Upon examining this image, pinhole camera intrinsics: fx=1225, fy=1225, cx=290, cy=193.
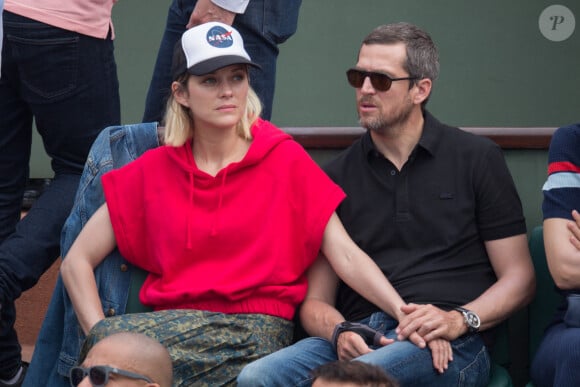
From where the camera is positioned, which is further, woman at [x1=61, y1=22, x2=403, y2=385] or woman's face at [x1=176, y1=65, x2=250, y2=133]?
woman's face at [x1=176, y1=65, x2=250, y2=133]

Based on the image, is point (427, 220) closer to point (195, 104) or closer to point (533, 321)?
point (533, 321)

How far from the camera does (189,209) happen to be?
4129mm

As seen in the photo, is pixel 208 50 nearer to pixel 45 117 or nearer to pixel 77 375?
pixel 45 117

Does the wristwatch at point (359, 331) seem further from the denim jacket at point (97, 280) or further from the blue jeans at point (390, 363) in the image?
the denim jacket at point (97, 280)

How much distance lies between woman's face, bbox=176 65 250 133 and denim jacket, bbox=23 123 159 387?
352 millimetres

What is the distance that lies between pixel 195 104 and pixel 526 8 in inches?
105

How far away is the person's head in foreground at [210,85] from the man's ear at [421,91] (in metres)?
0.56

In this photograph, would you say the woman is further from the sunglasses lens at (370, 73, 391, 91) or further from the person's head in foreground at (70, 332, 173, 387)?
the person's head in foreground at (70, 332, 173, 387)

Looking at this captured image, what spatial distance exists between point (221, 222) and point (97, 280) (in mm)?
503

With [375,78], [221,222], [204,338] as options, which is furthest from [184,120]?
[204,338]

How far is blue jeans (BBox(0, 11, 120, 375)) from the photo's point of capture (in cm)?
438

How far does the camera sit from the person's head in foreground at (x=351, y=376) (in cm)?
272

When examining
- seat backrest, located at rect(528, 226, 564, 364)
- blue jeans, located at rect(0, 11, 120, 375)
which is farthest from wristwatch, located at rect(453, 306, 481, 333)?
blue jeans, located at rect(0, 11, 120, 375)

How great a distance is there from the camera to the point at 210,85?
13.8ft
